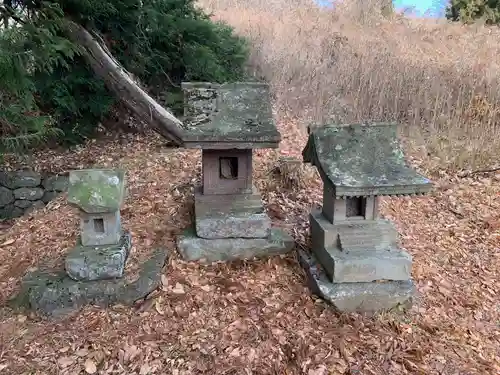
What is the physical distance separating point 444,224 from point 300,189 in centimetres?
145

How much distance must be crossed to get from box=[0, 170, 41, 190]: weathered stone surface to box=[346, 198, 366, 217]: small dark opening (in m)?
3.51

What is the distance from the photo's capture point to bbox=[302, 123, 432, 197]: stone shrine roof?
2.70 m

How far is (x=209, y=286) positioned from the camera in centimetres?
313

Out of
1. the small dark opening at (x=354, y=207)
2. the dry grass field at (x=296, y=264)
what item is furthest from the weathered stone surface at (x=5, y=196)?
the small dark opening at (x=354, y=207)

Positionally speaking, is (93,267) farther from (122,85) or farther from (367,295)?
(122,85)

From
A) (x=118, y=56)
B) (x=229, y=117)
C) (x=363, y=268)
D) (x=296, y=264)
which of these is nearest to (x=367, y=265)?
(x=363, y=268)

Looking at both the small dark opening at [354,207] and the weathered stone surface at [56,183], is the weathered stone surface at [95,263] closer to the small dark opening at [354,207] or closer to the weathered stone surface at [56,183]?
the small dark opening at [354,207]

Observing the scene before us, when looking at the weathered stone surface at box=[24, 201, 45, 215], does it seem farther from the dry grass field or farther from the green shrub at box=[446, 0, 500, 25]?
the green shrub at box=[446, 0, 500, 25]

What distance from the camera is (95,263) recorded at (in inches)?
116

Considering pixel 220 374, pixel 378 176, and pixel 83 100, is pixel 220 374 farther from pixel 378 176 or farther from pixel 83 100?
pixel 83 100

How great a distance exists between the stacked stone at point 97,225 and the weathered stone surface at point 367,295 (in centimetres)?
142

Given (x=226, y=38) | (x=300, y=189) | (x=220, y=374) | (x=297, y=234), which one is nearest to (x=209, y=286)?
(x=220, y=374)

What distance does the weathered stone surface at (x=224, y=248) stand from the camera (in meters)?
3.30

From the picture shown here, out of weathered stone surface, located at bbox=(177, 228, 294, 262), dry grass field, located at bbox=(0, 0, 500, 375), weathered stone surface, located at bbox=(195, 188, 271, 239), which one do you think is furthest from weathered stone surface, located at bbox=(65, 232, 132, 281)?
weathered stone surface, located at bbox=(195, 188, 271, 239)
